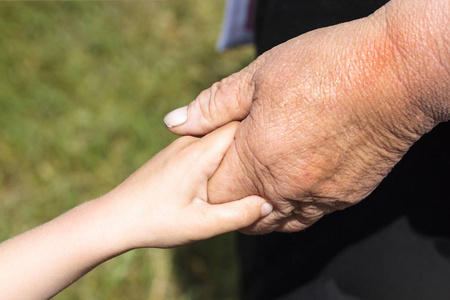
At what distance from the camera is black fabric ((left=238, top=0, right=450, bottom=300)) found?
3.32ft

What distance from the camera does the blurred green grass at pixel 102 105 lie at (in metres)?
1.96

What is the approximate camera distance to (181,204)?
97 centimetres

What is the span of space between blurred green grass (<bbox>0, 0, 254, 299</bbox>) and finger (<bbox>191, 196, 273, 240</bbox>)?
103 centimetres

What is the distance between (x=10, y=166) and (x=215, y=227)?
4.72 ft

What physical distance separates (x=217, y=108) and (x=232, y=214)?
8.7 inches

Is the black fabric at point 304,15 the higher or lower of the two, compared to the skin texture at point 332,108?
higher

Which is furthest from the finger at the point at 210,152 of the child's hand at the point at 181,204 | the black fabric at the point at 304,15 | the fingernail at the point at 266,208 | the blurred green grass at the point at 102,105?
the blurred green grass at the point at 102,105

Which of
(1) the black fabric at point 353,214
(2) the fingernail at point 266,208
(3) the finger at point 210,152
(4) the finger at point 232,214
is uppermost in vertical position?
(3) the finger at point 210,152

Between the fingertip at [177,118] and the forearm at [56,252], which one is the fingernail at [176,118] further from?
the forearm at [56,252]

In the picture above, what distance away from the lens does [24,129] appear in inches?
84.7

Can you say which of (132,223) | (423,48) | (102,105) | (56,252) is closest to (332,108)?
(423,48)

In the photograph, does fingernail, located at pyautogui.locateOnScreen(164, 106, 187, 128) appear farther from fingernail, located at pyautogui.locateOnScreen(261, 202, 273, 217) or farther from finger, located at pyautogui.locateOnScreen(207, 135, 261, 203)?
fingernail, located at pyautogui.locateOnScreen(261, 202, 273, 217)

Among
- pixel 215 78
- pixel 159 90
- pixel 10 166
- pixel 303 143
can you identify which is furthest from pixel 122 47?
pixel 303 143

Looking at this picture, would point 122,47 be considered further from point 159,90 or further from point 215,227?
point 215,227
